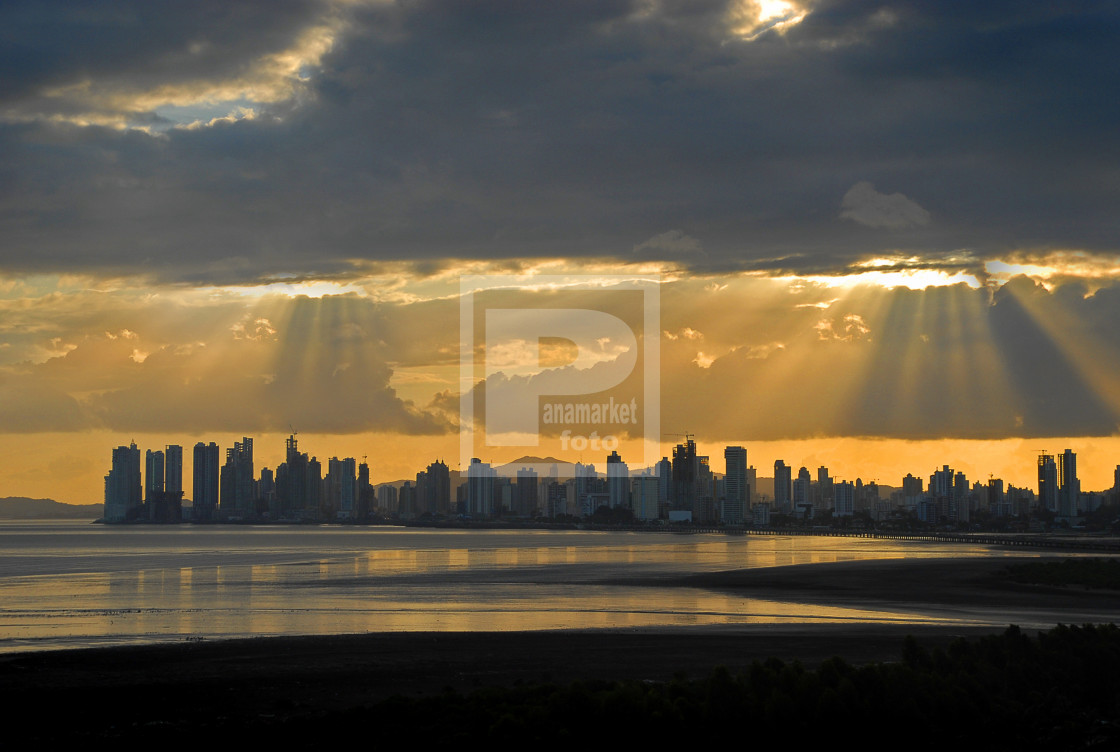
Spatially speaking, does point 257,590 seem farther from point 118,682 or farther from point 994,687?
point 994,687

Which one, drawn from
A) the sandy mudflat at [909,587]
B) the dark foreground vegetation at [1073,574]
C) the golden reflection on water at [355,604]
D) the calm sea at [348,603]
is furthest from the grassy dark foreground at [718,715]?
the dark foreground vegetation at [1073,574]

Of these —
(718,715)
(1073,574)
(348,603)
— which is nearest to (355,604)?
(348,603)

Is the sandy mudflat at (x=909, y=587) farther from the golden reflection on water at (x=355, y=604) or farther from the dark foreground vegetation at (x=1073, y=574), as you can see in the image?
the golden reflection on water at (x=355, y=604)

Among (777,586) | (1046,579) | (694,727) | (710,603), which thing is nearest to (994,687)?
(694,727)

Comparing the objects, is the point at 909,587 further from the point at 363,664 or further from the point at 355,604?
the point at 363,664

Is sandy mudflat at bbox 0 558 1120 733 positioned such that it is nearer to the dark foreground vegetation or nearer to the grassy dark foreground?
the grassy dark foreground

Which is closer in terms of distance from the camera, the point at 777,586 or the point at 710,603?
the point at 710,603
